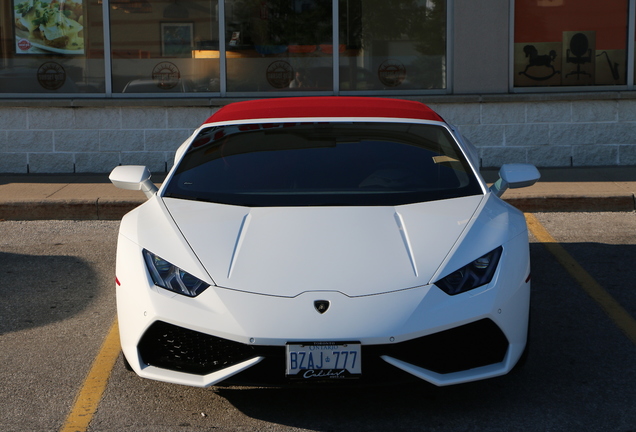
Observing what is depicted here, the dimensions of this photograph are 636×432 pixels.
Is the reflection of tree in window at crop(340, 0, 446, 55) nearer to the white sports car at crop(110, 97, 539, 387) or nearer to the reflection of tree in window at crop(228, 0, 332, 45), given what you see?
the reflection of tree in window at crop(228, 0, 332, 45)

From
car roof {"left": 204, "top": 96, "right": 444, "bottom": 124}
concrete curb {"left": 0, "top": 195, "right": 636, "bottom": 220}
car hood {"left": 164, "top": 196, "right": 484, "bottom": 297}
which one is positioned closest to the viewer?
car hood {"left": 164, "top": 196, "right": 484, "bottom": 297}

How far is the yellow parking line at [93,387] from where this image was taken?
3.69 m

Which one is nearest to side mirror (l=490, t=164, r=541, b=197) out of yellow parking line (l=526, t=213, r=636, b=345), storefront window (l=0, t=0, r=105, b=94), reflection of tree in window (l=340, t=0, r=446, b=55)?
yellow parking line (l=526, t=213, r=636, b=345)

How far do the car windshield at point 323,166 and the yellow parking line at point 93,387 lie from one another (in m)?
0.95

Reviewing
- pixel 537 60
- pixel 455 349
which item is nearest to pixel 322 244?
pixel 455 349

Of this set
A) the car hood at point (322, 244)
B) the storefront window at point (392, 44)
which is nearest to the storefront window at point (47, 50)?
the storefront window at point (392, 44)

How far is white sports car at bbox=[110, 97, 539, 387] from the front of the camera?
343 centimetres

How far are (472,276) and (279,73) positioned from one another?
7960mm

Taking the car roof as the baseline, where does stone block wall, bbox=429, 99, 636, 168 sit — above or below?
below

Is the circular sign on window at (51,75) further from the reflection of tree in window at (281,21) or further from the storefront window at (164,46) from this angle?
the reflection of tree in window at (281,21)

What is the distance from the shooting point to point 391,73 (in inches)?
443

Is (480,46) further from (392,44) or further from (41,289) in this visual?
(41,289)

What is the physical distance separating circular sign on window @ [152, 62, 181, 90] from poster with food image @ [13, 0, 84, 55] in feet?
3.54

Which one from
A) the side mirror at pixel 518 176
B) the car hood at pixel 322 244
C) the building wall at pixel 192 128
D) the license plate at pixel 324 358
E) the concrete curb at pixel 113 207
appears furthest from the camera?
the building wall at pixel 192 128
